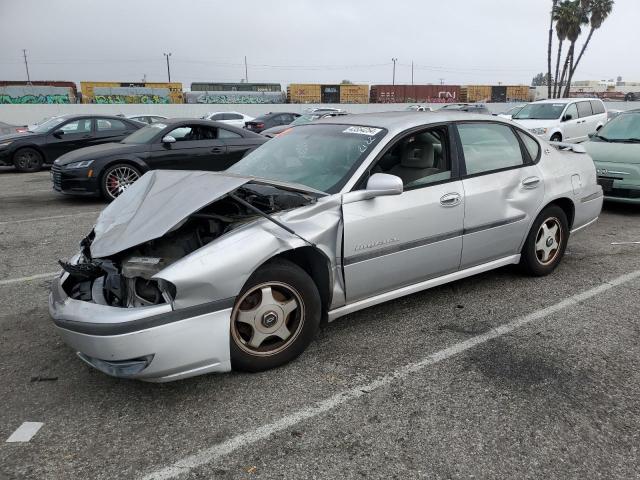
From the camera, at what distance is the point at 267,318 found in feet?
9.69

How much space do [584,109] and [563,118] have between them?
1264 mm

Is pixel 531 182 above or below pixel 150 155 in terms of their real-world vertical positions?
above

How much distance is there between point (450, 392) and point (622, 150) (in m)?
6.13

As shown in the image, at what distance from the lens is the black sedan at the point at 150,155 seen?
27.2 feet

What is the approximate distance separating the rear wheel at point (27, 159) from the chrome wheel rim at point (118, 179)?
5562 mm

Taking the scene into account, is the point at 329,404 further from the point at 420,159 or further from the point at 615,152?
the point at 615,152

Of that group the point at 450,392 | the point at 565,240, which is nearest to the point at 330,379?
the point at 450,392

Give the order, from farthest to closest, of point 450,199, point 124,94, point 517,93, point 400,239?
1. point 517,93
2. point 124,94
3. point 450,199
4. point 400,239

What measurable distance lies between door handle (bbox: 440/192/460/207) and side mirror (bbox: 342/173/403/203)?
1.79 ft

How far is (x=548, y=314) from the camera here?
3893 millimetres

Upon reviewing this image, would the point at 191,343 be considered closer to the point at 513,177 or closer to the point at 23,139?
the point at 513,177

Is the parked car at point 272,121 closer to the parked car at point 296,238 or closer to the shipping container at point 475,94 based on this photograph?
the parked car at point 296,238

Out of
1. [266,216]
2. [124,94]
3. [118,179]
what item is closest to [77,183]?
[118,179]

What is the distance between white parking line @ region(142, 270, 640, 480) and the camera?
2.30m
